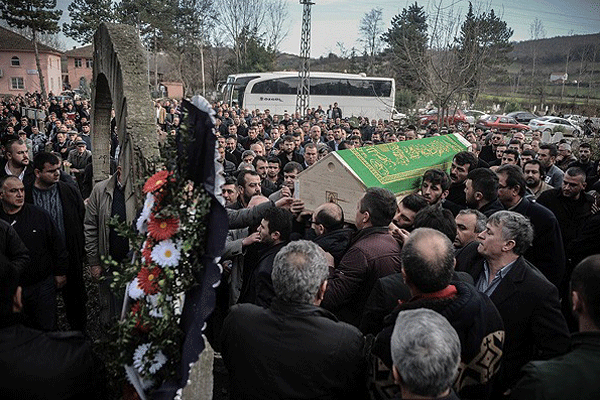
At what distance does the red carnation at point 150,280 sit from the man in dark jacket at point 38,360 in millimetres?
373

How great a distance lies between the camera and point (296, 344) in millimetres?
2283

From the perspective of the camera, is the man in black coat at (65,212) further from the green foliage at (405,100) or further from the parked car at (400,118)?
the green foliage at (405,100)

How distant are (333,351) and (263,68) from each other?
146 ft

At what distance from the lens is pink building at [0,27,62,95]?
5166 centimetres

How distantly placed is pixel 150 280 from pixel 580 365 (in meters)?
1.99

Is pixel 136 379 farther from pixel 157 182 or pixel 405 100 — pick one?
pixel 405 100

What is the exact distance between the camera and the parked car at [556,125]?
2698 cm

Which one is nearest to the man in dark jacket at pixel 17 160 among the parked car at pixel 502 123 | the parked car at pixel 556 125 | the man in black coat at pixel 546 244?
the man in black coat at pixel 546 244

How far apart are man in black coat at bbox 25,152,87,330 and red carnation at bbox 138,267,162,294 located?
2677mm

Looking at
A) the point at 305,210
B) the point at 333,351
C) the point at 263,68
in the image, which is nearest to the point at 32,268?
the point at 305,210

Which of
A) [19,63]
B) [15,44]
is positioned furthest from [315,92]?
[19,63]

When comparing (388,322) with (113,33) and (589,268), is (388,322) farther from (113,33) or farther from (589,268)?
(113,33)

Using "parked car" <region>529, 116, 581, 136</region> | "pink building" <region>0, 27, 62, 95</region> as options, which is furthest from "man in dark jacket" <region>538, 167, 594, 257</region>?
"pink building" <region>0, 27, 62, 95</region>

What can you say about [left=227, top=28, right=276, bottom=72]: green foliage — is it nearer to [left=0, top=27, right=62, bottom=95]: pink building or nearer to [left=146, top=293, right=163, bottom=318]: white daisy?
[left=0, top=27, right=62, bottom=95]: pink building
